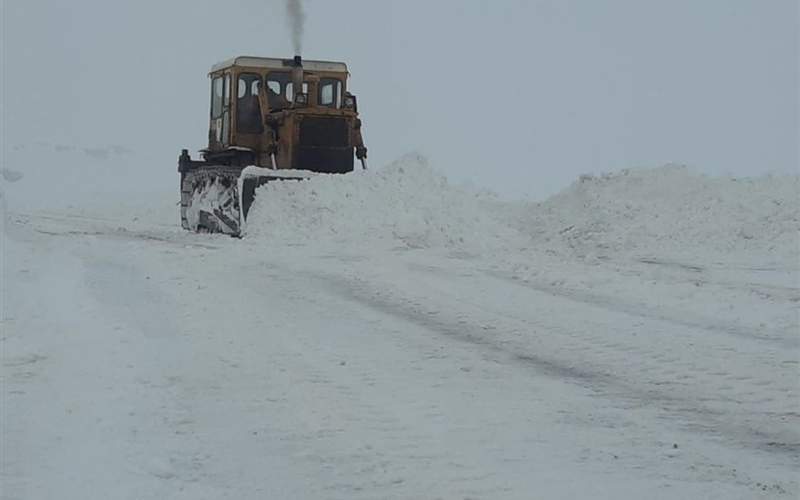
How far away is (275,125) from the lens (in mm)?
17547

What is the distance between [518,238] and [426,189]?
63.5 inches

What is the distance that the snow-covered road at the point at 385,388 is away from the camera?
13.0 ft

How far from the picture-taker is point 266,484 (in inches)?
152

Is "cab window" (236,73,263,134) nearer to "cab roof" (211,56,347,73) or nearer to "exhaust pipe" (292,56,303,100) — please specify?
"cab roof" (211,56,347,73)

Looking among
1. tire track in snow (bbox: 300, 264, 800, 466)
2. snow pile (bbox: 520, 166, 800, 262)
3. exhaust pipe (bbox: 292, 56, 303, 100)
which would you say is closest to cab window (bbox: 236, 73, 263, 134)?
exhaust pipe (bbox: 292, 56, 303, 100)

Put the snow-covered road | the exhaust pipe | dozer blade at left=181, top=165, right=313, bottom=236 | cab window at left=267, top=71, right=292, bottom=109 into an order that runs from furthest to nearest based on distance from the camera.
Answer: cab window at left=267, top=71, right=292, bottom=109 → the exhaust pipe → dozer blade at left=181, top=165, right=313, bottom=236 → the snow-covered road

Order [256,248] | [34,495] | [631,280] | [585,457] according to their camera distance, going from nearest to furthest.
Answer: [34,495], [585,457], [631,280], [256,248]

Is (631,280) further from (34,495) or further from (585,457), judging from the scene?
(34,495)

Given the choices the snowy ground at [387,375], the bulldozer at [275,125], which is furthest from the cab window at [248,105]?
the snowy ground at [387,375]

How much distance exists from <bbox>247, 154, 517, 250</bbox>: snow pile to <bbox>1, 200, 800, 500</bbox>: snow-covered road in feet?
14.6

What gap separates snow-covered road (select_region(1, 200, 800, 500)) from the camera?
398 cm

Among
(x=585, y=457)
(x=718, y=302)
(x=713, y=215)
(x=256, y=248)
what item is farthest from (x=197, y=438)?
(x=713, y=215)

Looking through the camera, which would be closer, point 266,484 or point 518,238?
point 266,484

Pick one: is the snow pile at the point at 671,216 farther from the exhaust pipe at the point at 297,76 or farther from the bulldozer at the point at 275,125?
the exhaust pipe at the point at 297,76
